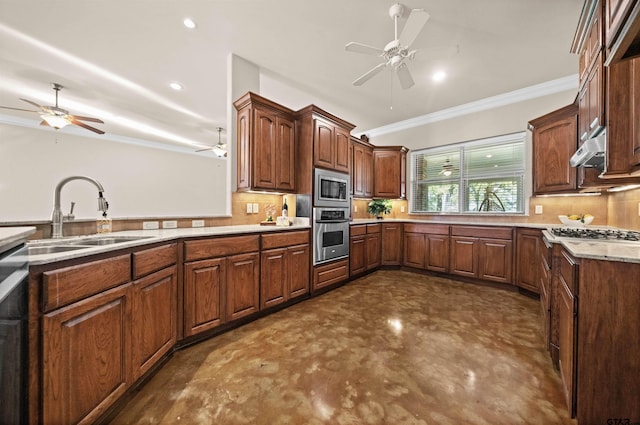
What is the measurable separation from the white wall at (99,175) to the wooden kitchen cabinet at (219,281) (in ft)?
4.90

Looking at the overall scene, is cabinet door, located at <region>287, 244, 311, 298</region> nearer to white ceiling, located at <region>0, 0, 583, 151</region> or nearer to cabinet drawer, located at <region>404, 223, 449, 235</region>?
cabinet drawer, located at <region>404, 223, 449, 235</region>

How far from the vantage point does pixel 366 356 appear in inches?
70.4

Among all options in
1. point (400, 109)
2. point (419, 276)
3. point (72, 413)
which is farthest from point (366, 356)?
point (400, 109)

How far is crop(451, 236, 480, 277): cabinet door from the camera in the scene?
11.7 feet

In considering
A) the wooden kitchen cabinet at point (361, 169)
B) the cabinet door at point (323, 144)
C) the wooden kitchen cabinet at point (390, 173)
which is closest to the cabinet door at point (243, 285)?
the cabinet door at point (323, 144)

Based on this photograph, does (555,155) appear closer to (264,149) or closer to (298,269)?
(298,269)

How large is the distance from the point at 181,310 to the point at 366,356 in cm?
146

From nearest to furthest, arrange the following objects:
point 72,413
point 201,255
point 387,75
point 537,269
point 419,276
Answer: point 72,413 < point 201,255 < point 537,269 < point 387,75 < point 419,276

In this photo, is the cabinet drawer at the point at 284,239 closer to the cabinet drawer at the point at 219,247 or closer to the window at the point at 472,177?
the cabinet drawer at the point at 219,247

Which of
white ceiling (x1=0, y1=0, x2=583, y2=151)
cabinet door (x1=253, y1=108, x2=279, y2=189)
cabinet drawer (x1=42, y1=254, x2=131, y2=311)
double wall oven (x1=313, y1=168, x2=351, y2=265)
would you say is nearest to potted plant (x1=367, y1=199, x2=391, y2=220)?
double wall oven (x1=313, y1=168, x2=351, y2=265)

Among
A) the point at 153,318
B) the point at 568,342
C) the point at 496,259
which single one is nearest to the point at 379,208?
the point at 496,259

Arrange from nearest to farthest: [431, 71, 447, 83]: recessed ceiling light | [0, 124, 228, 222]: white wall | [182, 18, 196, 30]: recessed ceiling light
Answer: [182, 18, 196, 30]: recessed ceiling light
[431, 71, 447, 83]: recessed ceiling light
[0, 124, 228, 222]: white wall

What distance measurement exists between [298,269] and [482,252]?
2.74m

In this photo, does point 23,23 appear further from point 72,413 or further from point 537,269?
point 537,269
